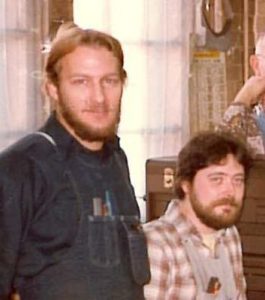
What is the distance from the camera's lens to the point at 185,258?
7.99ft

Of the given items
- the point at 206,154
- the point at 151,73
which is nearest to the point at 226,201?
the point at 206,154

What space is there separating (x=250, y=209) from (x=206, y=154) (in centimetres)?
112

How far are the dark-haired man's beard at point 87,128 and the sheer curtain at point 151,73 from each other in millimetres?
2609

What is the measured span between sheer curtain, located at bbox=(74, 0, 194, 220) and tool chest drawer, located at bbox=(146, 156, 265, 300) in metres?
0.65

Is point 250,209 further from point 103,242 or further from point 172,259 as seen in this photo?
point 103,242

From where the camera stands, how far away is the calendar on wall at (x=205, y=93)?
500cm

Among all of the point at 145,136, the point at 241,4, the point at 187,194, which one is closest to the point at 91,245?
the point at 187,194

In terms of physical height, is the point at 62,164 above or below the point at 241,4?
below

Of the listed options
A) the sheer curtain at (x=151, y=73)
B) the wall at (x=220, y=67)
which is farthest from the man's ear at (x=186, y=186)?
the wall at (x=220, y=67)

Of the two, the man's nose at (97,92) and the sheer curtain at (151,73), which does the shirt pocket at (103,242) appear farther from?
the sheer curtain at (151,73)

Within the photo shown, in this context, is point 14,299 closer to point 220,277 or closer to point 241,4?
A: point 220,277

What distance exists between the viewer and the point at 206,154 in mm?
2562

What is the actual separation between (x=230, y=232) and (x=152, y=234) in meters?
0.30

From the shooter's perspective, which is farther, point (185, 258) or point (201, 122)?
point (201, 122)
